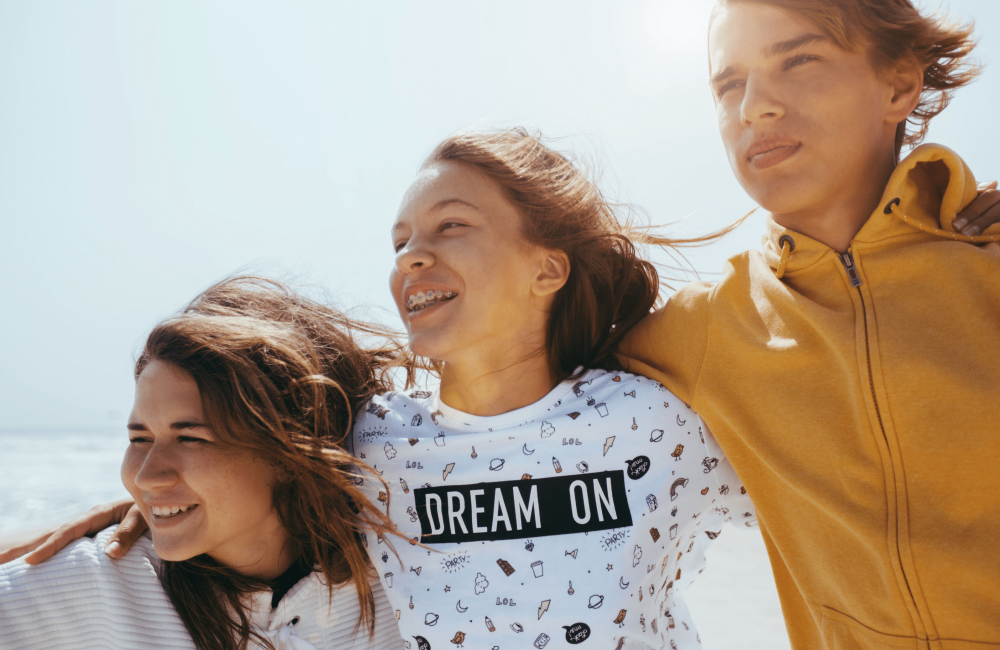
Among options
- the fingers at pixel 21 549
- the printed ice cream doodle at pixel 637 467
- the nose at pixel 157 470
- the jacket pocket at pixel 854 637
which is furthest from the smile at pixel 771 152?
the fingers at pixel 21 549

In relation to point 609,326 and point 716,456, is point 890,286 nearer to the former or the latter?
point 716,456

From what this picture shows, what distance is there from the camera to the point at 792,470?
162 centimetres

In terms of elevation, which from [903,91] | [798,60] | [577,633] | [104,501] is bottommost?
[104,501]

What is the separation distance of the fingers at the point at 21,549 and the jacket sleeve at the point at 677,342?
1.89 metres

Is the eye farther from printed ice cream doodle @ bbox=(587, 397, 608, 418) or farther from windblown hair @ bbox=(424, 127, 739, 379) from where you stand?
printed ice cream doodle @ bbox=(587, 397, 608, 418)

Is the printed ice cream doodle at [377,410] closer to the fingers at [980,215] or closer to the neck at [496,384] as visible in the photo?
the neck at [496,384]

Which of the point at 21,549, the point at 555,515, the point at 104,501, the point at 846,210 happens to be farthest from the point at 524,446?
the point at 104,501

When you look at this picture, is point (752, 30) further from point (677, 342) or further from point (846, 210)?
point (677, 342)

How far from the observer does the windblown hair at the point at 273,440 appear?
6.00 ft

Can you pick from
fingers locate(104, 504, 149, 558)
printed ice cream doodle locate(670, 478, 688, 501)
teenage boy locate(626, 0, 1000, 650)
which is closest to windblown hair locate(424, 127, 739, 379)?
teenage boy locate(626, 0, 1000, 650)

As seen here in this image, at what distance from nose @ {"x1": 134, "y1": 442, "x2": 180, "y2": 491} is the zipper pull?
187cm

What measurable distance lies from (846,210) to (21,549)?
2608 mm

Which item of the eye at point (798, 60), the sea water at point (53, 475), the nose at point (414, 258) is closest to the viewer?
the eye at point (798, 60)

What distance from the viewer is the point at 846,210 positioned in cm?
173
